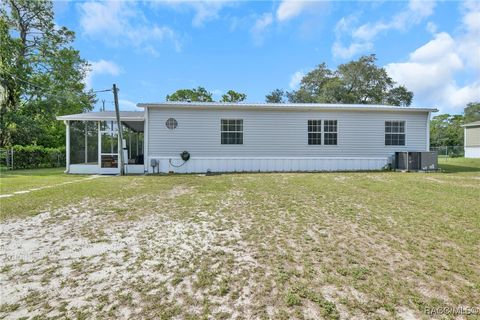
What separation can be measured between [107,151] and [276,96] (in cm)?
3160

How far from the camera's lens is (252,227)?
429cm

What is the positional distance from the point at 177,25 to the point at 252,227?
43.7 feet

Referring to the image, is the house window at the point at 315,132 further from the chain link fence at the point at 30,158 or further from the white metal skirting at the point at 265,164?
the chain link fence at the point at 30,158

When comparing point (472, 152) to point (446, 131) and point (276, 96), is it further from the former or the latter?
point (276, 96)

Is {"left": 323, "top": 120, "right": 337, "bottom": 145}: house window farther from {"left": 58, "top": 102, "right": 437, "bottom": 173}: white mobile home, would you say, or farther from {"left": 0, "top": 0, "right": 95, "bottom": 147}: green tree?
{"left": 0, "top": 0, "right": 95, "bottom": 147}: green tree

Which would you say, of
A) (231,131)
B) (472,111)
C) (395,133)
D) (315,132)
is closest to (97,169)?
(231,131)

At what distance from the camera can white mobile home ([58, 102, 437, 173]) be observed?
12.5m

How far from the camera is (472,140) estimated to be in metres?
25.2

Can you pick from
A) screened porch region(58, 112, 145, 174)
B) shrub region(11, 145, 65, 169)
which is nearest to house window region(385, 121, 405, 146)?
screened porch region(58, 112, 145, 174)

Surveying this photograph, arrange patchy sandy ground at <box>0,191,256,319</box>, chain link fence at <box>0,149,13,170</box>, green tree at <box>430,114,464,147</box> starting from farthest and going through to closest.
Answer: green tree at <box>430,114,464,147</box> → chain link fence at <box>0,149,13,170</box> → patchy sandy ground at <box>0,191,256,319</box>

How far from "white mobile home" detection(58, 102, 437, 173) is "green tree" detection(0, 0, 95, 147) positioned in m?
9.58

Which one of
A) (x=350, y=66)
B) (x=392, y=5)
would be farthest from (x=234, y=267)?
(x=350, y=66)

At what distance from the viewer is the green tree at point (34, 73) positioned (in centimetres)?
1894

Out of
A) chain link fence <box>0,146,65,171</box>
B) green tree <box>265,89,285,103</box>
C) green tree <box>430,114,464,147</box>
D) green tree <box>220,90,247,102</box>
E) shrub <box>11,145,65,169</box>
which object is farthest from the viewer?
green tree <box>265,89,285,103</box>
